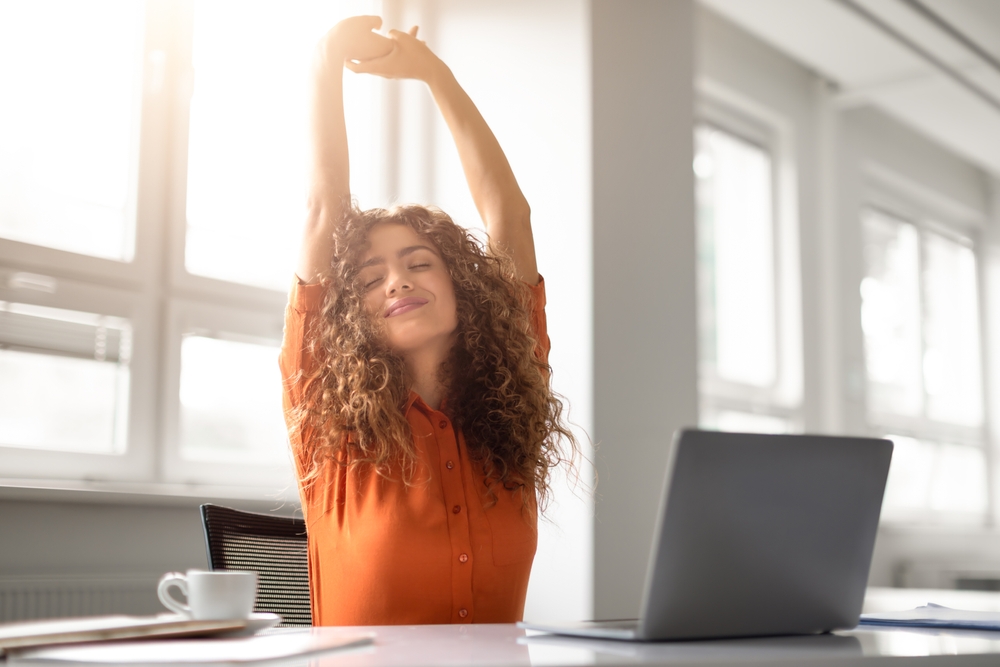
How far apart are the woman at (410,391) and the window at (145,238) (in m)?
0.69

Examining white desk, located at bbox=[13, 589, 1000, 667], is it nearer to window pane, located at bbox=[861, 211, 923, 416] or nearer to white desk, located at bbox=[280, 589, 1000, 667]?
white desk, located at bbox=[280, 589, 1000, 667]

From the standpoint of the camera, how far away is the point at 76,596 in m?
2.33

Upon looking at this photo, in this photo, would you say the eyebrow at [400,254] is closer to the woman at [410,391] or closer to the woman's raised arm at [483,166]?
the woman at [410,391]

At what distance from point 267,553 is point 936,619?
1.08m

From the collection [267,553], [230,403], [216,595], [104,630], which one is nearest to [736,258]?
[230,403]

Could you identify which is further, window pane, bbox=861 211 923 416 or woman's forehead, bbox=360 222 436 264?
window pane, bbox=861 211 923 416

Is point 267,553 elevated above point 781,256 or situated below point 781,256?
below

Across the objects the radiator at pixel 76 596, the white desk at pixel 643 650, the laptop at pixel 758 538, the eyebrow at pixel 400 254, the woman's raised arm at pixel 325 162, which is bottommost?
the radiator at pixel 76 596

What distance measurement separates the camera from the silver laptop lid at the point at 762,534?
0.89 m

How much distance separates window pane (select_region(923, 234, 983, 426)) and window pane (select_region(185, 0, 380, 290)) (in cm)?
407

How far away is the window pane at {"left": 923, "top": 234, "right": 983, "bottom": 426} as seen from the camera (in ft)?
19.7

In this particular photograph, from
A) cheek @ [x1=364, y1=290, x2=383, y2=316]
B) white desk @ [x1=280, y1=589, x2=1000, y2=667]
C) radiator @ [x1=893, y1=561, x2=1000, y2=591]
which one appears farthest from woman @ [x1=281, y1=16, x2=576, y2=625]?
radiator @ [x1=893, y1=561, x2=1000, y2=591]

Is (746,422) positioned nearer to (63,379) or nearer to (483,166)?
(483,166)

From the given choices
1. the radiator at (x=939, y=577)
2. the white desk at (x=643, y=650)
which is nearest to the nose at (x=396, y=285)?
the white desk at (x=643, y=650)
